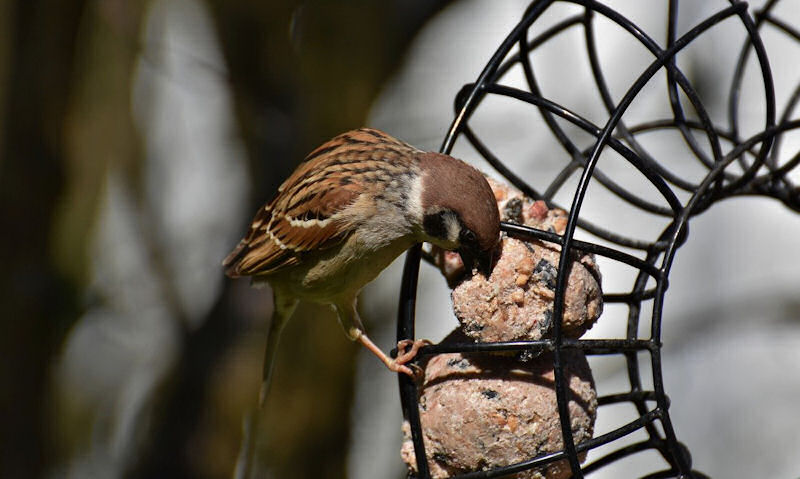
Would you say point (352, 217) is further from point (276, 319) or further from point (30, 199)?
point (30, 199)

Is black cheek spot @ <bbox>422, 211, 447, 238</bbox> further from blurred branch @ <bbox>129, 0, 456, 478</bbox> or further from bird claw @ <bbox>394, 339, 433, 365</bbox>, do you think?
blurred branch @ <bbox>129, 0, 456, 478</bbox>

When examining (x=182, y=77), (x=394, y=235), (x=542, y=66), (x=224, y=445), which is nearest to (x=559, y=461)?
(x=394, y=235)

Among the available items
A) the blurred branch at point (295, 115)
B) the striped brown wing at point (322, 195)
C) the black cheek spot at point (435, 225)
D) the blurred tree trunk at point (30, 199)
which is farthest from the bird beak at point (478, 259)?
the blurred branch at point (295, 115)

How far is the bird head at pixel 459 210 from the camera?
153cm

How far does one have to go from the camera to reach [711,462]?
3.68m

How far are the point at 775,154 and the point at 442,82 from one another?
2213mm

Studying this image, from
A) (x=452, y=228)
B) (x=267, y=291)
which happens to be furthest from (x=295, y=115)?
(x=452, y=228)

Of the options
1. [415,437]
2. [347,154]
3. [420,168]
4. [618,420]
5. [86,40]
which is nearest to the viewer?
[415,437]

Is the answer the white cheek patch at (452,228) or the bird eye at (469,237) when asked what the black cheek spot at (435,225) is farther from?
the bird eye at (469,237)

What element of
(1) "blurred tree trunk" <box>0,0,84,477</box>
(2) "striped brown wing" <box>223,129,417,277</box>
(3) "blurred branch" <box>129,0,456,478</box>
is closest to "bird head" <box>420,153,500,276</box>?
(2) "striped brown wing" <box>223,129,417,277</box>

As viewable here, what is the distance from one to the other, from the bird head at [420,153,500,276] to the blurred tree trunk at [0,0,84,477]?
1503 mm

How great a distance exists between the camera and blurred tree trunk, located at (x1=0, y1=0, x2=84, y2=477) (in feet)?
8.98

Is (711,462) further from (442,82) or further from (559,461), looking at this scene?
(559,461)

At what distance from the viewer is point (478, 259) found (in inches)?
60.8
